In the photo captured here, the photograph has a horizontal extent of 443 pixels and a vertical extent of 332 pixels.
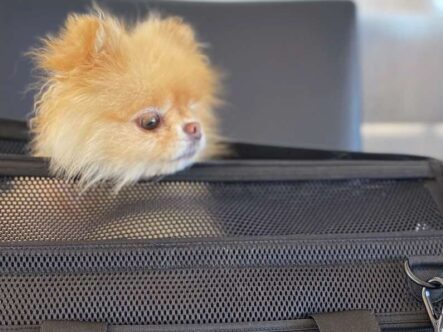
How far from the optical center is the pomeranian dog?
1.82ft

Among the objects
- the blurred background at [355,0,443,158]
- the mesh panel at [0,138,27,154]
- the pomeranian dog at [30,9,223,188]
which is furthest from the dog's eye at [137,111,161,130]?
the blurred background at [355,0,443,158]

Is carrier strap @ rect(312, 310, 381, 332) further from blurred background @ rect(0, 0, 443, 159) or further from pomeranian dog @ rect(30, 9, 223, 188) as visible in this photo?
blurred background @ rect(0, 0, 443, 159)

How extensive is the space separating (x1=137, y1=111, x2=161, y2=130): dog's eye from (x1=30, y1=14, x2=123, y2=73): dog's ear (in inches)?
2.6

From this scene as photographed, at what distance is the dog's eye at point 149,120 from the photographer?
574 millimetres

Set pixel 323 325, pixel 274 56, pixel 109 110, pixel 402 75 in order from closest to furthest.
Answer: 1. pixel 323 325
2. pixel 109 110
3. pixel 274 56
4. pixel 402 75

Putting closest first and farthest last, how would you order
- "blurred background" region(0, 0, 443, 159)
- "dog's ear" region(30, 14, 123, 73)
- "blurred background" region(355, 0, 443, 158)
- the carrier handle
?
the carrier handle → "dog's ear" region(30, 14, 123, 73) → "blurred background" region(0, 0, 443, 159) → "blurred background" region(355, 0, 443, 158)

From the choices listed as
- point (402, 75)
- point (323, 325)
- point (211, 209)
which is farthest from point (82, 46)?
point (402, 75)

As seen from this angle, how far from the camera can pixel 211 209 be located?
533 mm

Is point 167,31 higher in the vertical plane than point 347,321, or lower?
higher

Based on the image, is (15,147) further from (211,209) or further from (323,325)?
(323,325)

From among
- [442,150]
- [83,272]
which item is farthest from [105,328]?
[442,150]

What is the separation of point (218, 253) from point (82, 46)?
0.23m

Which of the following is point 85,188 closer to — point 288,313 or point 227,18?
point 288,313

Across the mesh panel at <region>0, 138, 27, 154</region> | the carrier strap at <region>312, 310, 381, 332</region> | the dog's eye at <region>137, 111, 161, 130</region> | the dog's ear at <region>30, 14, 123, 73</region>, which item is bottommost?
the carrier strap at <region>312, 310, 381, 332</region>
